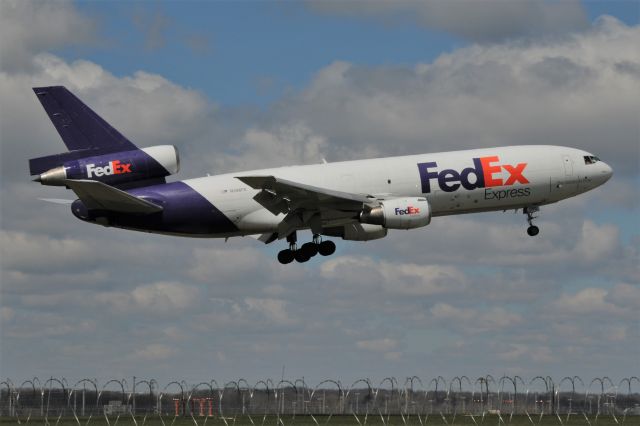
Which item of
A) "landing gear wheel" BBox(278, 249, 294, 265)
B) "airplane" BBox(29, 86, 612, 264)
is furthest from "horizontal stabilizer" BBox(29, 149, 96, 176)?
"landing gear wheel" BBox(278, 249, 294, 265)

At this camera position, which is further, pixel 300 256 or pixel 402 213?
pixel 300 256

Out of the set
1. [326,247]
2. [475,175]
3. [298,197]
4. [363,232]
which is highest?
[475,175]

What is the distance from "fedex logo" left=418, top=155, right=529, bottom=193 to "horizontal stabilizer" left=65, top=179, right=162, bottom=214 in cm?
1620

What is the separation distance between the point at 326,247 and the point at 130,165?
13.6 m

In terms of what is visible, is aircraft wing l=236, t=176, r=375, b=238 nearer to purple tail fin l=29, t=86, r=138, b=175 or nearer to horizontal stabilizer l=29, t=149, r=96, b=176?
purple tail fin l=29, t=86, r=138, b=175

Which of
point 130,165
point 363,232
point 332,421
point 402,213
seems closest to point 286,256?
point 363,232

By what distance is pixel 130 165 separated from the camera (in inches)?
2525

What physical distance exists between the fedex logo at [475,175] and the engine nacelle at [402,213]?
1671 millimetres

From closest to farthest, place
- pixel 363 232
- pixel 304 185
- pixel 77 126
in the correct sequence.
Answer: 1. pixel 304 185
2. pixel 77 126
3. pixel 363 232

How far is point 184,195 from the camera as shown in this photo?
208ft

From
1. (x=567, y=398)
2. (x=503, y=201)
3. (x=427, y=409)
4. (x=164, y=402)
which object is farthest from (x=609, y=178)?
(x=164, y=402)

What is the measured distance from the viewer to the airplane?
62031 mm

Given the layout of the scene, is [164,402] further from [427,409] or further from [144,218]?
[427,409]

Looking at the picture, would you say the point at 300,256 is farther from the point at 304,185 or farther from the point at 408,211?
A: the point at 408,211
